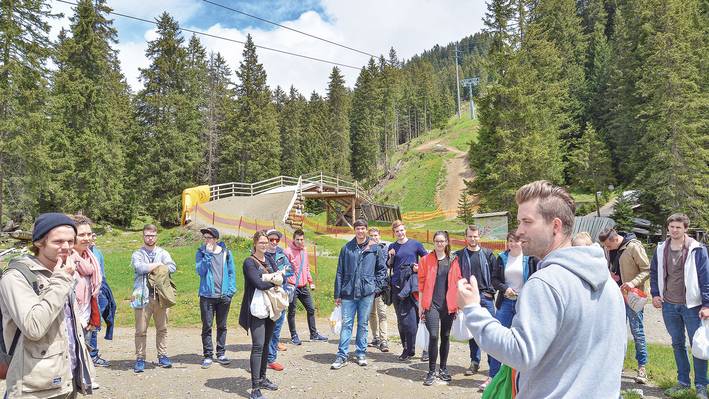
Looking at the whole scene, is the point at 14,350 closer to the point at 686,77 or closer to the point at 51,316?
the point at 51,316

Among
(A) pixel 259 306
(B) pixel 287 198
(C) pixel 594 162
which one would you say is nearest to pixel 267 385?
(A) pixel 259 306

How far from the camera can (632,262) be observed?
668 centimetres

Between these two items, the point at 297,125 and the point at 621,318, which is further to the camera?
the point at 297,125

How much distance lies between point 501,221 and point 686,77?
55.1 ft

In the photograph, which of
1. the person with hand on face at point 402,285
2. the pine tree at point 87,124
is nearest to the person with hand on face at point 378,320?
the person with hand on face at point 402,285

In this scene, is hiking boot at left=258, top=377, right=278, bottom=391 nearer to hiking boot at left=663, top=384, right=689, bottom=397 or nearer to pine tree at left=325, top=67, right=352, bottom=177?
hiking boot at left=663, top=384, right=689, bottom=397

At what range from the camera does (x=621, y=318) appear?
195 cm

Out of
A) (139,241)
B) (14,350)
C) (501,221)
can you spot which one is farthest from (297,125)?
(14,350)

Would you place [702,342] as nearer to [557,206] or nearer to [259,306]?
[557,206]

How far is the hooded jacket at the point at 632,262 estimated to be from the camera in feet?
21.5

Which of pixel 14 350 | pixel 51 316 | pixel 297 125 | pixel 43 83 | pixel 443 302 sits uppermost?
pixel 297 125

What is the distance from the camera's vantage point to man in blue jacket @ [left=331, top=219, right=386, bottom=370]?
24.2ft

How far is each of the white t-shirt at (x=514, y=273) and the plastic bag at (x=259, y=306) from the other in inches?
128

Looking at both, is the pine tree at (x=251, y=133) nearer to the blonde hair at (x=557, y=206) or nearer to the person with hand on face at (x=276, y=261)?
the person with hand on face at (x=276, y=261)
